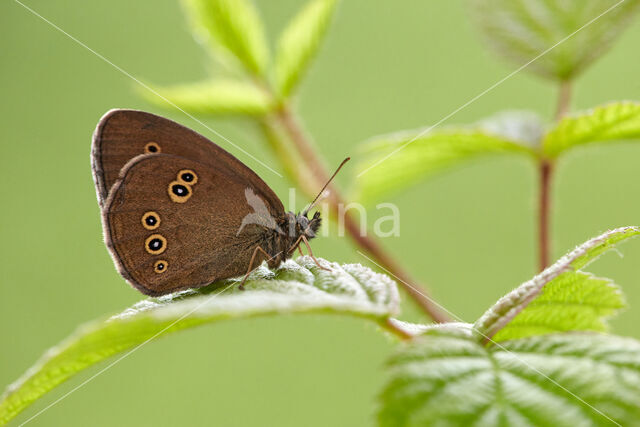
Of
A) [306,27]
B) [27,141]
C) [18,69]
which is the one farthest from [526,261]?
[18,69]

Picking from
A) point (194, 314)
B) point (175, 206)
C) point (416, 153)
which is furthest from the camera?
point (416, 153)

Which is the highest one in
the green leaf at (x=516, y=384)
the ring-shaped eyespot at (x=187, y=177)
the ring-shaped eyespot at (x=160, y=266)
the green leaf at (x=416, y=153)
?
the green leaf at (x=416, y=153)

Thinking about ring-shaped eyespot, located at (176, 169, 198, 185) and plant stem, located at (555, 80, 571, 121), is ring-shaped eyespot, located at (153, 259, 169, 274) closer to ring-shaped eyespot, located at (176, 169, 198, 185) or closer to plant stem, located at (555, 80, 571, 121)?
ring-shaped eyespot, located at (176, 169, 198, 185)

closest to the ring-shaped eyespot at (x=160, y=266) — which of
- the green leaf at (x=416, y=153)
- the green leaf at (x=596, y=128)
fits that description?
the green leaf at (x=416, y=153)

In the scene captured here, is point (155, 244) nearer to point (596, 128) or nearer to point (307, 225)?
point (307, 225)

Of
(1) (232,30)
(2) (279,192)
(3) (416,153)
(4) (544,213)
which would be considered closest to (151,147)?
(1) (232,30)

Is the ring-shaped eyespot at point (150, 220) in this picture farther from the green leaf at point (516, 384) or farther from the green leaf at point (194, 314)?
the green leaf at point (516, 384)
